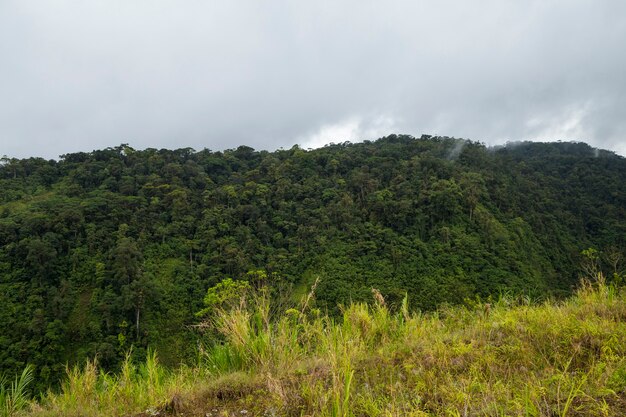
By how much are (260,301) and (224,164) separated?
6196 centimetres

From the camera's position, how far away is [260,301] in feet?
12.5

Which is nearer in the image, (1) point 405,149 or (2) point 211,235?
(2) point 211,235

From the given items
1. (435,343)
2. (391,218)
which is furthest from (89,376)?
(391,218)

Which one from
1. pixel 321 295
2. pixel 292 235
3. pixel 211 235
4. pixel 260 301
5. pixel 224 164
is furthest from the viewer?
pixel 224 164

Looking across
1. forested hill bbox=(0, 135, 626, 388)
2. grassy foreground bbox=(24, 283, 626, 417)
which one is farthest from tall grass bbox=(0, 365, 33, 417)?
forested hill bbox=(0, 135, 626, 388)

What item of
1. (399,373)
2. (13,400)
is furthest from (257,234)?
(399,373)

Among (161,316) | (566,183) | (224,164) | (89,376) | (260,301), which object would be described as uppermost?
(224,164)

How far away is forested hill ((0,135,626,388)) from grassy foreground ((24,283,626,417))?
895 inches

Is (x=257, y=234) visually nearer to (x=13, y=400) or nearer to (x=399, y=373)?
(x=13, y=400)

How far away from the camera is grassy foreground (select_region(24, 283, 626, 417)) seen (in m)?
1.95

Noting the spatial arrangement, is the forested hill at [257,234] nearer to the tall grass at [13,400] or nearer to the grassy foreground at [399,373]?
the grassy foreground at [399,373]

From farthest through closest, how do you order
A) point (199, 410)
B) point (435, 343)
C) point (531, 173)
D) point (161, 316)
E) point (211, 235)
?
1. point (531, 173)
2. point (211, 235)
3. point (161, 316)
4. point (435, 343)
5. point (199, 410)

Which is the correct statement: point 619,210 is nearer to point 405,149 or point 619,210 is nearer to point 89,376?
point 405,149

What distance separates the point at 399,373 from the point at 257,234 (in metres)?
44.2
